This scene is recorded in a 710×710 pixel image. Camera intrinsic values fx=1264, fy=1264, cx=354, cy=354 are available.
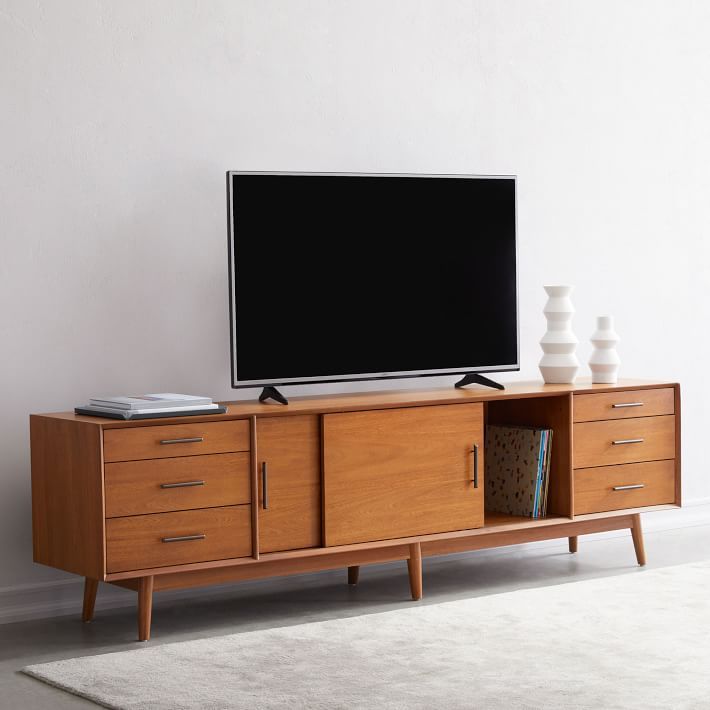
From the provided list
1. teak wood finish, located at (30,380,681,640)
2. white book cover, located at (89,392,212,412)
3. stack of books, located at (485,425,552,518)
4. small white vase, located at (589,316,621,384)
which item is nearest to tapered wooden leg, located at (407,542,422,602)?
teak wood finish, located at (30,380,681,640)

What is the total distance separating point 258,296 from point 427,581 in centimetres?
115

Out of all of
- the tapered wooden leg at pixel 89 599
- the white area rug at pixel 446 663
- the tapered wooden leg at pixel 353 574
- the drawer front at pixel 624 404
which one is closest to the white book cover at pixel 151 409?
the tapered wooden leg at pixel 89 599

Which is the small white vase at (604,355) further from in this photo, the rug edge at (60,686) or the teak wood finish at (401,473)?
the rug edge at (60,686)

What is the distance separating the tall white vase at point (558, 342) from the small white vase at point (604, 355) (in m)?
0.08

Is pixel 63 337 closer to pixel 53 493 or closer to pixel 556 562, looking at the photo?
pixel 53 493

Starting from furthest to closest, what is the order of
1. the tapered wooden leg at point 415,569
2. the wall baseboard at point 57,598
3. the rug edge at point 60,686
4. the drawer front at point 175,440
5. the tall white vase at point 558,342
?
the tall white vase at point 558,342, the tapered wooden leg at point 415,569, the wall baseboard at point 57,598, the drawer front at point 175,440, the rug edge at point 60,686

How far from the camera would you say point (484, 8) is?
459cm

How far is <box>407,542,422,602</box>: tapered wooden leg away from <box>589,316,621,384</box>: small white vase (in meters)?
0.94

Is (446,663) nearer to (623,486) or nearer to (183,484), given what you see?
(183,484)

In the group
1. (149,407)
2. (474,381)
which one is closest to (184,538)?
(149,407)

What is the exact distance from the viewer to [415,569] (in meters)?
3.87

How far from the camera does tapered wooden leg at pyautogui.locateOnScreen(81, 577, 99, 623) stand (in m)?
3.63

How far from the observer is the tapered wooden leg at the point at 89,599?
11.9ft

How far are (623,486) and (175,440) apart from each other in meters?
1.64
